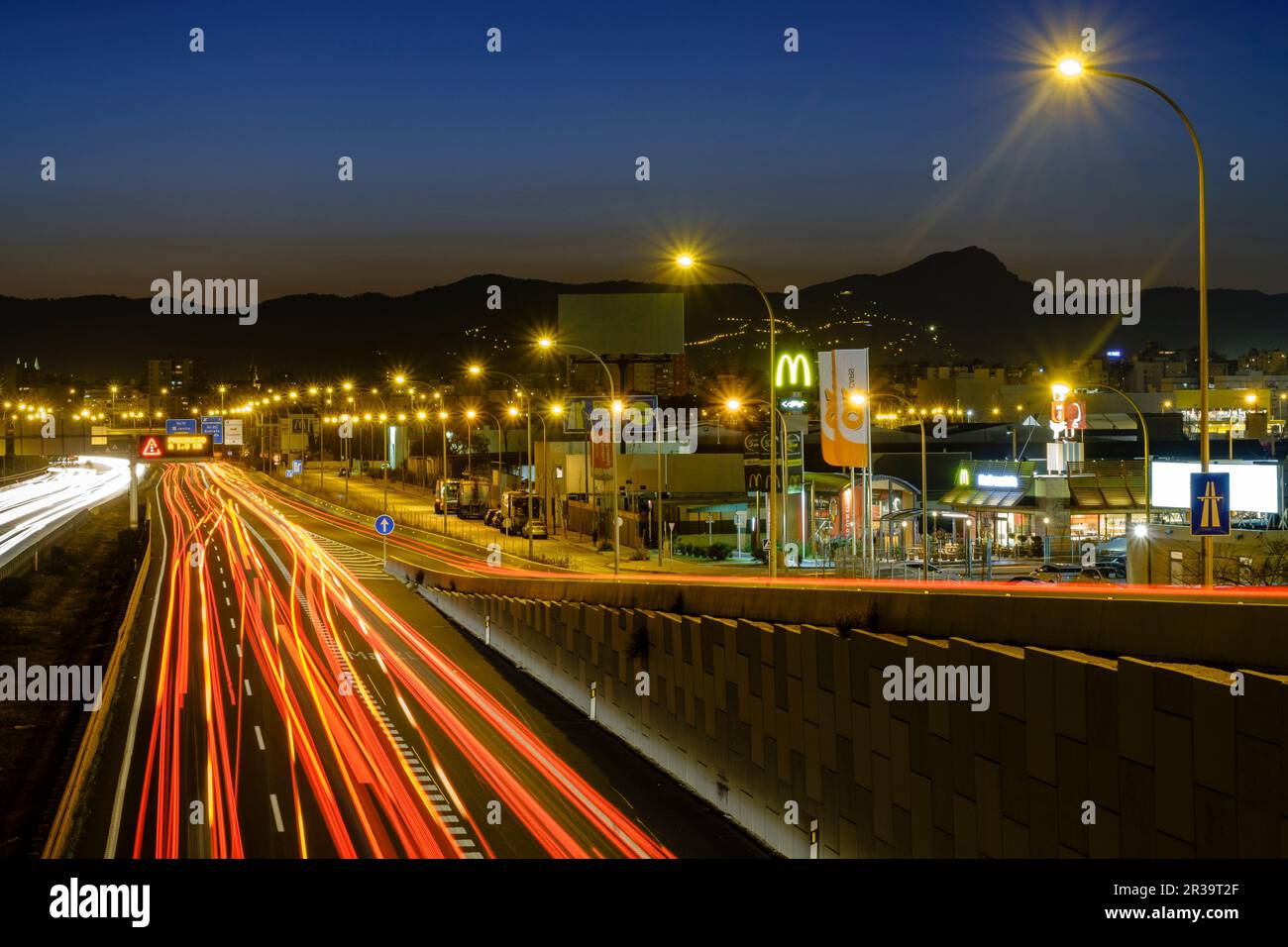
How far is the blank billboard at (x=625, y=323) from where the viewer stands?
3590 inches

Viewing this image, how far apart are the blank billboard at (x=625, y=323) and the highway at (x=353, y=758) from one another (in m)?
49.8

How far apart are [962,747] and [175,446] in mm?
63975

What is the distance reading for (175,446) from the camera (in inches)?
2744

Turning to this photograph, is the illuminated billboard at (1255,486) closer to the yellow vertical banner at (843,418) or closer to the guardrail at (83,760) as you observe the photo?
the yellow vertical banner at (843,418)

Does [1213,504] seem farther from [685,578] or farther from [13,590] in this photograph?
[13,590]

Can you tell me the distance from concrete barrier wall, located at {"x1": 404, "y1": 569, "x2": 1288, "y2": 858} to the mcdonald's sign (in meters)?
27.6

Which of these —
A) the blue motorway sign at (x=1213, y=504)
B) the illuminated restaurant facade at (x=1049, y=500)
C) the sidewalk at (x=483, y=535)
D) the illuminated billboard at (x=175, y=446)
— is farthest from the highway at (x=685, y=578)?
the illuminated billboard at (x=175, y=446)

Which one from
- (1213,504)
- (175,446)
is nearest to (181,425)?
(175,446)

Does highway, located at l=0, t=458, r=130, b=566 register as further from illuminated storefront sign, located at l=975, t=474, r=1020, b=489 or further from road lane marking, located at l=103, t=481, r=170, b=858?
illuminated storefront sign, located at l=975, t=474, r=1020, b=489

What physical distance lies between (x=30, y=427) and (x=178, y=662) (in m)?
48.3

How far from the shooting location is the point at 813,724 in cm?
1584

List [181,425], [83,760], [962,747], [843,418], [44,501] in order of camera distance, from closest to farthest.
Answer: [962,747], [83,760], [843,418], [181,425], [44,501]
